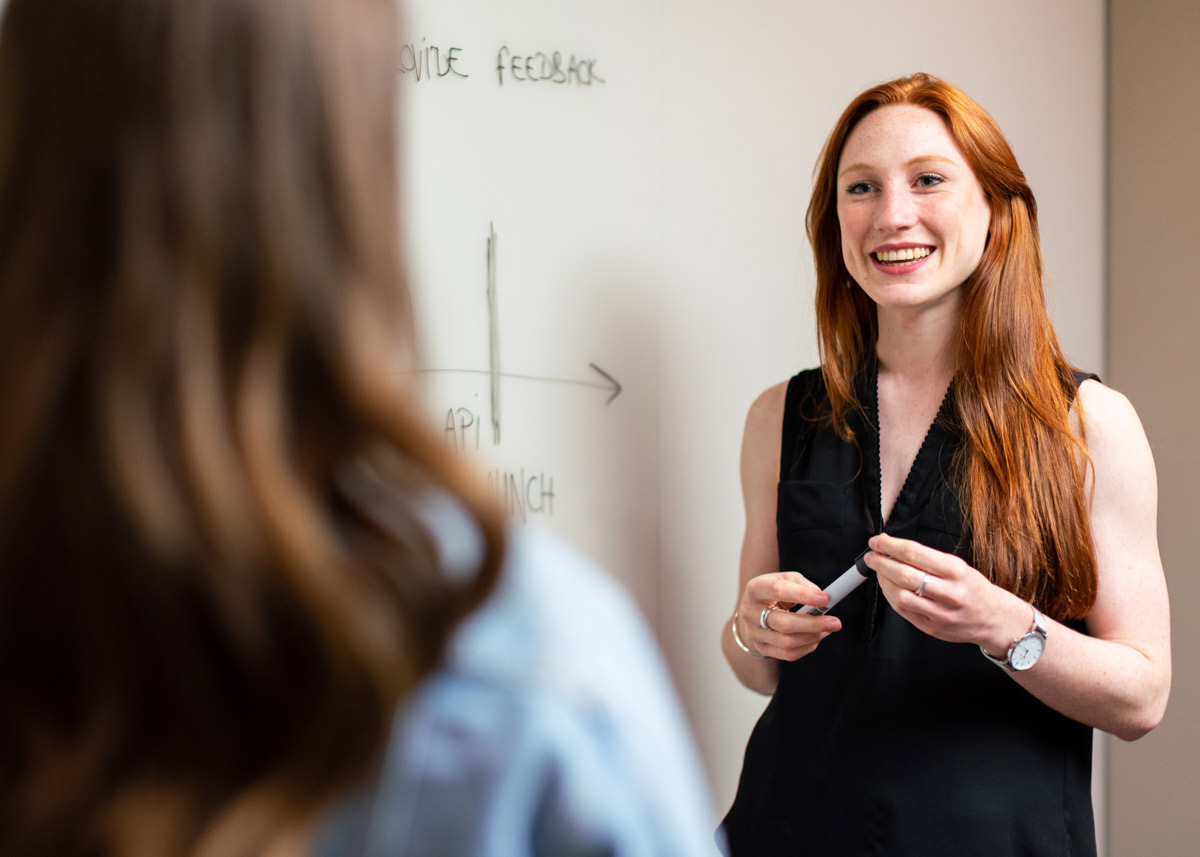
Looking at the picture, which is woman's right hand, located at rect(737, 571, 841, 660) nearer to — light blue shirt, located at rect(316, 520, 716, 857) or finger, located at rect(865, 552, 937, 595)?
finger, located at rect(865, 552, 937, 595)

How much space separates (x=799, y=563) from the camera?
4.04 ft

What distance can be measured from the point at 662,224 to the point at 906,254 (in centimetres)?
43

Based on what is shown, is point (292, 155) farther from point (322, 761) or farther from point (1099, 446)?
point (1099, 446)

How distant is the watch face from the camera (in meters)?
1.00

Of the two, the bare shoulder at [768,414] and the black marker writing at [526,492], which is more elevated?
the bare shoulder at [768,414]

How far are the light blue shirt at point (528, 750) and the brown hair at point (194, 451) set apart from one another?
18 millimetres

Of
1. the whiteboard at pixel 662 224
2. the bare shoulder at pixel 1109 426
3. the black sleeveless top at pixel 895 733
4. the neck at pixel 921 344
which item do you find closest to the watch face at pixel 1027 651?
the black sleeveless top at pixel 895 733

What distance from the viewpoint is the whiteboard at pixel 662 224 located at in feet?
4.47

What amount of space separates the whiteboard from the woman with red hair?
0.25 meters

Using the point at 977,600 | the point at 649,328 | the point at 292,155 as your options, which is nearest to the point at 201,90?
the point at 292,155

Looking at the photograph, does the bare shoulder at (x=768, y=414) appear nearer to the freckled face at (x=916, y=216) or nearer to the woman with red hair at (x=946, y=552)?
the woman with red hair at (x=946, y=552)

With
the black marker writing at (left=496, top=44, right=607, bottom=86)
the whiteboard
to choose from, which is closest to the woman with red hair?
the whiteboard

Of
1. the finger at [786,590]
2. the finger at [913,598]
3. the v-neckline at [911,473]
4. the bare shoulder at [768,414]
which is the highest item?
the bare shoulder at [768,414]

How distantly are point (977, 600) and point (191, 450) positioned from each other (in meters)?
0.83
